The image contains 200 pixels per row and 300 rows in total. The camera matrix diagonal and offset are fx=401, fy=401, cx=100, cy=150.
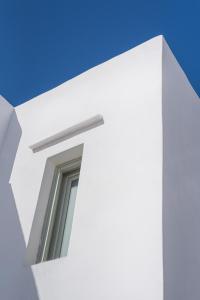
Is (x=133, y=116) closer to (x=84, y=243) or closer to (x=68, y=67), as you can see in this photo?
(x=84, y=243)

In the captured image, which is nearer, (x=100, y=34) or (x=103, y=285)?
(x=103, y=285)

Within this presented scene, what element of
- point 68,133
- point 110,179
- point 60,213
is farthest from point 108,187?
point 68,133

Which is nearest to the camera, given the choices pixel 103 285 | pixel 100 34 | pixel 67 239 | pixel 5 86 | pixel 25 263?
pixel 103 285

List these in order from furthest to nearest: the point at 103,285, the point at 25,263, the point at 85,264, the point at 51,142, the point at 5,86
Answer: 1. the point at 5,86
2. the point at 51,142
3. the point at 25,263
4. the point at 85,264
5. the point at 103,285

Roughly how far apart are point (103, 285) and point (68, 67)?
2.91 meters

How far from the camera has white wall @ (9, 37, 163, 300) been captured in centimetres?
268

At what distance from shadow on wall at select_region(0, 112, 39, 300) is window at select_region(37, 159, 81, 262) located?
0.20 meters

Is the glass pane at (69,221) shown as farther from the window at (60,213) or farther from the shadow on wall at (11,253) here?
the shadow on wall at (11,253)

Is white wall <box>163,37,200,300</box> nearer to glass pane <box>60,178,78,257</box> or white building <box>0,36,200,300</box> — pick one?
white building <box>0,36,200,300</box>

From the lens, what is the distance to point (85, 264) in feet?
9.48

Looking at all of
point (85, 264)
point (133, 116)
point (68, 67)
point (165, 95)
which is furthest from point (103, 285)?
point (68, 67)

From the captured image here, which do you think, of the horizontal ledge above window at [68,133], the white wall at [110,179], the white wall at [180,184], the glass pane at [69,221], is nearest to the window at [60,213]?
the glass pane at [69,221]

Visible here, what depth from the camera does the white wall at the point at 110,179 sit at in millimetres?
2684

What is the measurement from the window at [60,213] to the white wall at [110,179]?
171 mm
